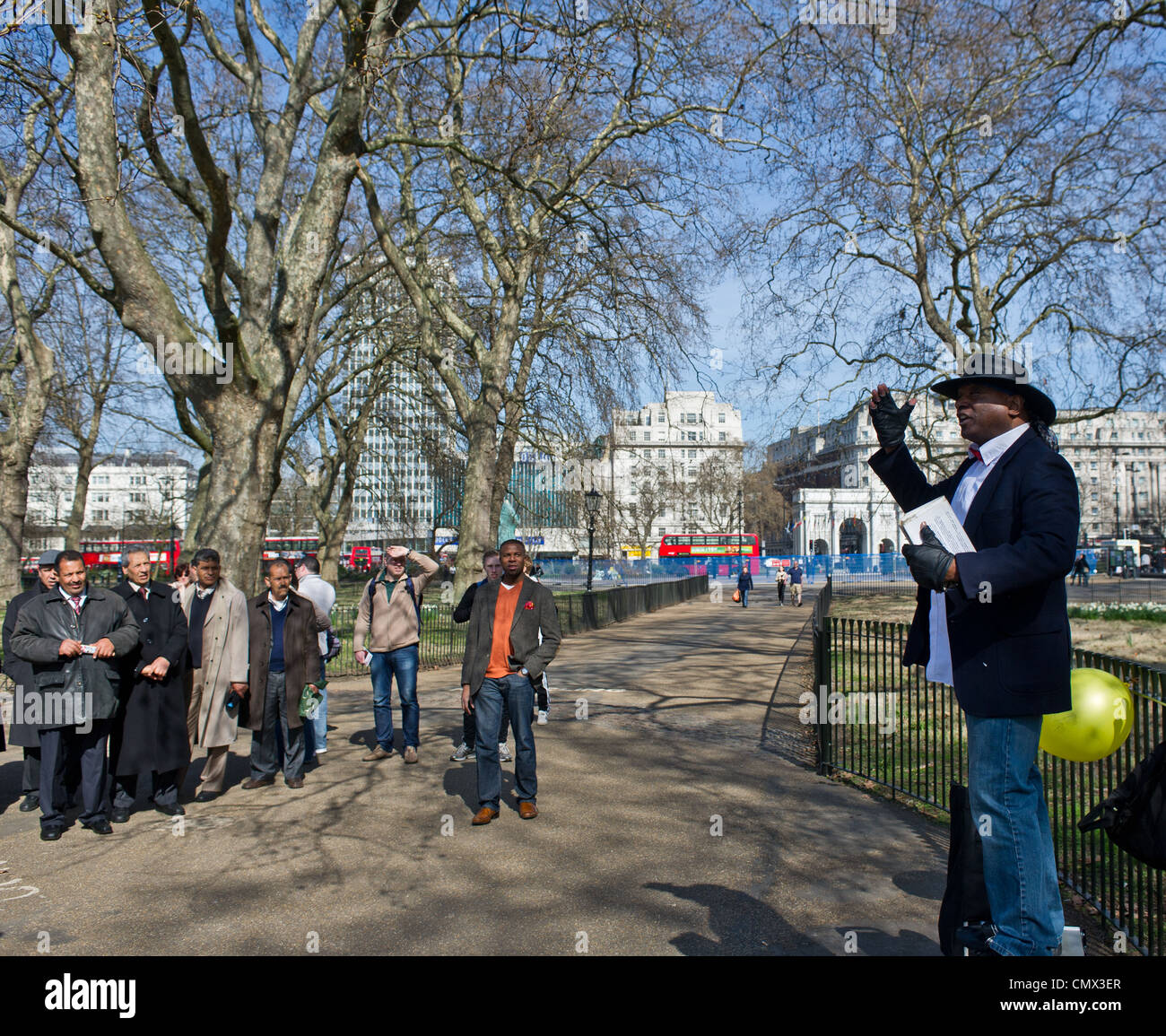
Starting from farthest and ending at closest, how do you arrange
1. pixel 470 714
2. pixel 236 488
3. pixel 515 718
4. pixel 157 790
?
1. pixel 236 488
2. pixel 470 714
3. pixel 157 790
4. pixel 515 718

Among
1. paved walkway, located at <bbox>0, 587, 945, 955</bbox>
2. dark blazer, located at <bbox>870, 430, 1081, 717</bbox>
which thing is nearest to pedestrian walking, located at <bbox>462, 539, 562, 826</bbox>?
paved walkway, located at <bbox>0, 587, 945, 955</bbox>

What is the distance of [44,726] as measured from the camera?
6129 mm

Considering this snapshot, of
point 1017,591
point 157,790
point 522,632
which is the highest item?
point 1017,591

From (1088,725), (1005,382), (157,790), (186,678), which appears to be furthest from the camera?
(186,678)

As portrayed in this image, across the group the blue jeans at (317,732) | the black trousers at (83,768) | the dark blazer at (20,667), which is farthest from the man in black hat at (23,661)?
the blue jeans at (317,732)

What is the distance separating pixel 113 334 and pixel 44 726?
32.0 m

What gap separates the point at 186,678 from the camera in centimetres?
721

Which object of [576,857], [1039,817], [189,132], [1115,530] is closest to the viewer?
[1039,817]

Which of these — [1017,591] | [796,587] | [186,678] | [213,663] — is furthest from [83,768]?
[796,587]

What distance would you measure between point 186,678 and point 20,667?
3.74ft

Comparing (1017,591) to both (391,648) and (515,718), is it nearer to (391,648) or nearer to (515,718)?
(515,718)

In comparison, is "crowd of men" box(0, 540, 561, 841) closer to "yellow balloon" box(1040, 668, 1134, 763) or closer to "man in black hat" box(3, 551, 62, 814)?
"man in black hat" box(3, 551, 62, 814)
